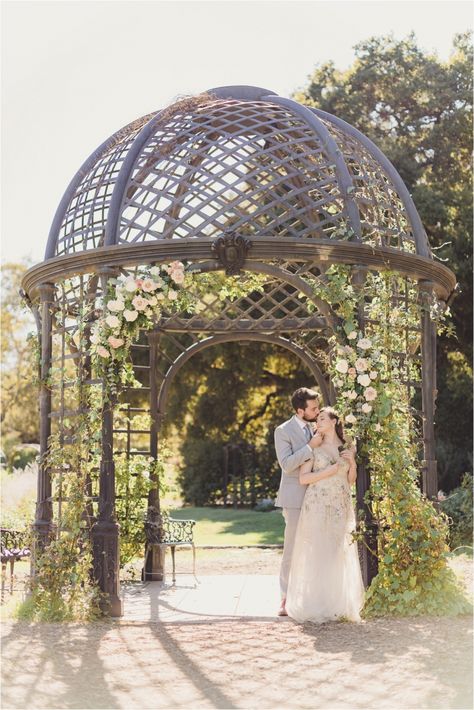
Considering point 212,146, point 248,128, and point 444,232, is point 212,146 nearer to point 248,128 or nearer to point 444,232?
point 248,128

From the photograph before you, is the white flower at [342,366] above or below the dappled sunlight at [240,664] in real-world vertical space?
above

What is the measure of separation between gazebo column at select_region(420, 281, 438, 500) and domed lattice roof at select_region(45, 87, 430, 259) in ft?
1.60

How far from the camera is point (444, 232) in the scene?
16.2 metres

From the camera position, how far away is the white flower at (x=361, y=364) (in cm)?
690

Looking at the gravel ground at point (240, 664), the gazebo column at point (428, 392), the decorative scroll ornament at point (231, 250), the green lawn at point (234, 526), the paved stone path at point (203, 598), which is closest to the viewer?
the gravel ground at point (240, 664)

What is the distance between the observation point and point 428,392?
7.66 meters

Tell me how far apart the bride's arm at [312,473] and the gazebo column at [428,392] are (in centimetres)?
123

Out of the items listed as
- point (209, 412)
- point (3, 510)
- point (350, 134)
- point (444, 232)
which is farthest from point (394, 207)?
point (209, 412)

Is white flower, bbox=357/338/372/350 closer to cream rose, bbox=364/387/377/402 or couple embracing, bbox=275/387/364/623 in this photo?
cream rose, bbox=364/387/377/402

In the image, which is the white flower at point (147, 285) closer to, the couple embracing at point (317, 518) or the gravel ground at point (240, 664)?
the couple embracing at point (317, 518)

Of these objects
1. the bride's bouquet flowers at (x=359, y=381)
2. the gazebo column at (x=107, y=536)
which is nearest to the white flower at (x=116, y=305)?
the gazebo column at (x=107, y=536)

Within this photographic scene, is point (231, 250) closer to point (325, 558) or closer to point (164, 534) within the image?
point (325, 558)

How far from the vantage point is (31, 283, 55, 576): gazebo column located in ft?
24.5

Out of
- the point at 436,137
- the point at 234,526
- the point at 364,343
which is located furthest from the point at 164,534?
the point at 436,137
